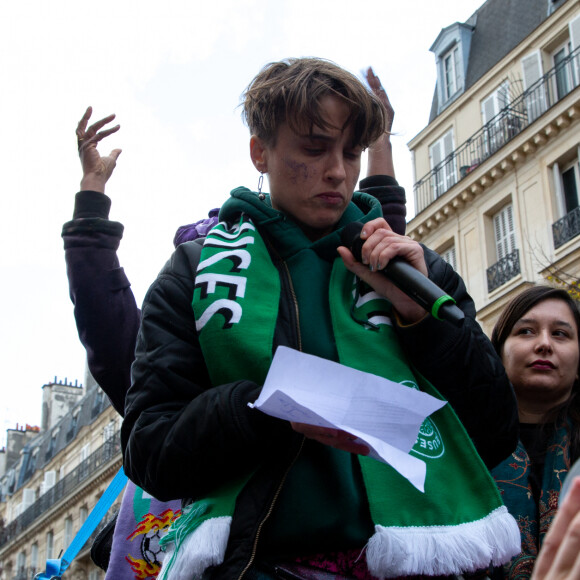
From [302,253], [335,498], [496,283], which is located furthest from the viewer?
[496,283]

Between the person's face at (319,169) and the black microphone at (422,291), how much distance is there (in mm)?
213

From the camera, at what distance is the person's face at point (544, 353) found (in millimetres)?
3750

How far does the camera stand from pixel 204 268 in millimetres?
2594

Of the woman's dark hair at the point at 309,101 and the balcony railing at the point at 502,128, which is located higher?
the balcony railing at the point at 502,128

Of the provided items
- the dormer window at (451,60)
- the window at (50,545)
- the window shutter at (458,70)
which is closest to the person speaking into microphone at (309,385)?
the dormer window at (451,60)

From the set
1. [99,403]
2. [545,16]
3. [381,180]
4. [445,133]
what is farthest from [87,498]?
[381,180]

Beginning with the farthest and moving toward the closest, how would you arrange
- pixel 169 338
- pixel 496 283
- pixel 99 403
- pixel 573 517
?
pixel 99 403
pixel 496 283
pixel 169 338
pixel 573 517

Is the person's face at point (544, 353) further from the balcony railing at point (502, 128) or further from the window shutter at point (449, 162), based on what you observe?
the window shutter at point (449, 162)

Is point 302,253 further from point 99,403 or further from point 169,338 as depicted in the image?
A: point 99,403

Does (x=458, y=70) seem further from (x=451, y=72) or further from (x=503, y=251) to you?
(x=503, y=251)

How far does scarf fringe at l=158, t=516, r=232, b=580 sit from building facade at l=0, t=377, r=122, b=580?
35583mm

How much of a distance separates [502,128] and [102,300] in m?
19.1

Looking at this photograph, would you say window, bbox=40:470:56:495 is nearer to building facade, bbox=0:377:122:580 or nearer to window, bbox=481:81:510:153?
building facade, bbox=0:377:122:580

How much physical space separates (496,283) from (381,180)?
17.2m
